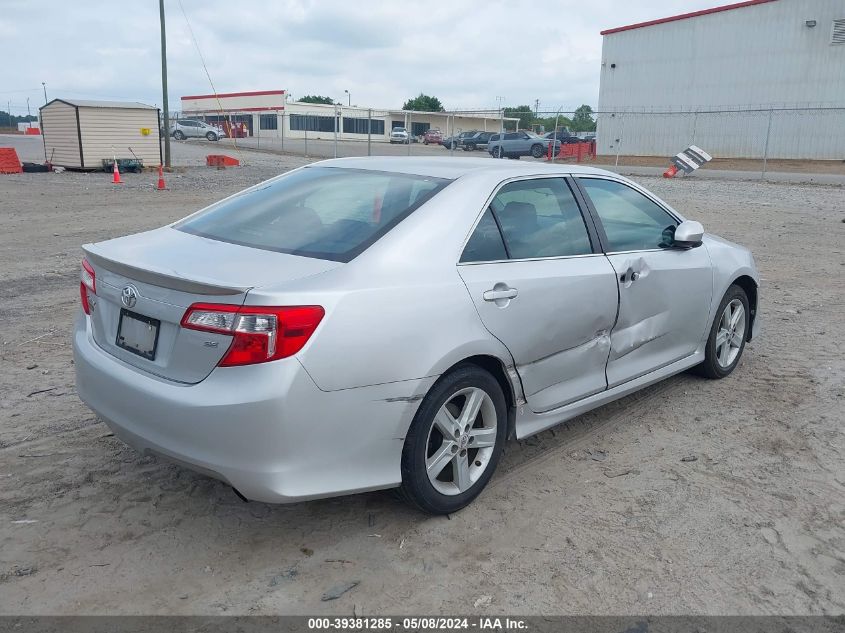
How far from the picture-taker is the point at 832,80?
110 feet

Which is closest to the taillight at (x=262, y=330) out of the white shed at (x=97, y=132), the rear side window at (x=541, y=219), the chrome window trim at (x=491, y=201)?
the chrome window trim at (x=491, y=201)

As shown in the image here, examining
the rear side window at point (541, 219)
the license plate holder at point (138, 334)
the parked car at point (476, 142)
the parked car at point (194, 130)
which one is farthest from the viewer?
the parked car at point (194, 130)

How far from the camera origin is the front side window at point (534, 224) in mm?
3654

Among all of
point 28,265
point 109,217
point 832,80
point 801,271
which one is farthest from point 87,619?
point 832,80

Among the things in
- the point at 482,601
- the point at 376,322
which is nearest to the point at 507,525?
the point at 482,601

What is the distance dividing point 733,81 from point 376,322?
126 ft

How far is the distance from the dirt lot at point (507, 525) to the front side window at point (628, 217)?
Answer: 3.59 feet

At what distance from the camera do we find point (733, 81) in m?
36.5

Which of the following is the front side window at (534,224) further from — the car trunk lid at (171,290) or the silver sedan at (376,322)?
Answer: the car trunk lid at (171,290)

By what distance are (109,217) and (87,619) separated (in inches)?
460

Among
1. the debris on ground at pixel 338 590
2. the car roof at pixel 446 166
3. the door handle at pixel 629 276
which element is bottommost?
the debris on ground at pixel 338 590

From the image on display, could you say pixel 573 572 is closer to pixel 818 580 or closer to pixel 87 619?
pixel 818 580

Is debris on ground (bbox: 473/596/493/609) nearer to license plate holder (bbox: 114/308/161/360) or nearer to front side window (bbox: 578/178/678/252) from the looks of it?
license plate holder (bbox: 114/308/161/360)

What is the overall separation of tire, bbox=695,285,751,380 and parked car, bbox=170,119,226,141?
52.1 meters
